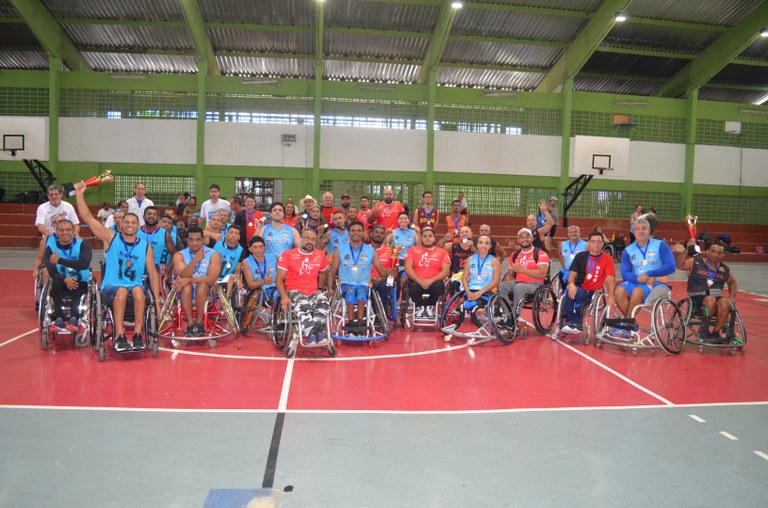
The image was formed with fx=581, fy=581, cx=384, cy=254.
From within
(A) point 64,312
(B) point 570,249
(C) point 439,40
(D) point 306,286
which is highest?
(C) point 439,40

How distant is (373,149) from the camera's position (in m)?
17.6

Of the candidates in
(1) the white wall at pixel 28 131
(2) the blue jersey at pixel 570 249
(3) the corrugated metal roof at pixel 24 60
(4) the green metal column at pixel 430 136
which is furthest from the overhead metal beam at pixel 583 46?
(3) the corrugated metal roof at pixel 24 60

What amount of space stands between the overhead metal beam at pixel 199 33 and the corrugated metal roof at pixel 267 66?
479 millimetres

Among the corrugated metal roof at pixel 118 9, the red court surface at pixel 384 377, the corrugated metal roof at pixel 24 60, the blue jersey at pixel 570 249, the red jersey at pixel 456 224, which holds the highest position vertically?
the corrugated metal roof at pixel 118 9

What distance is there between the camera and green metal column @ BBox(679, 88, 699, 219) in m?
18.6

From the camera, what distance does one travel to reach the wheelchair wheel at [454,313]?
20.1ft

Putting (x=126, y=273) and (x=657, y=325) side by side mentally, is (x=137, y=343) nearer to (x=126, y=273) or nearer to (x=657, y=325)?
(x=126, y=273)

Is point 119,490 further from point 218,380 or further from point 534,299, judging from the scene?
point 534,299

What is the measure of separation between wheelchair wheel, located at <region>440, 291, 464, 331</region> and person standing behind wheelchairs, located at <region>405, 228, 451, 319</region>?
0.72ft

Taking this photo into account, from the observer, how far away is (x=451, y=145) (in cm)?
1788

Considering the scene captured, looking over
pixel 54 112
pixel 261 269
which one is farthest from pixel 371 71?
pixel 261 269

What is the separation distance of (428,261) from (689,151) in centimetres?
1582

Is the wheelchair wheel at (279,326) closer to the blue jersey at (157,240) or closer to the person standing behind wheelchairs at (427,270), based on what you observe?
the person standing behind wheelchairs at (427,270)

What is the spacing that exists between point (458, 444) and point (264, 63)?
16760mm
